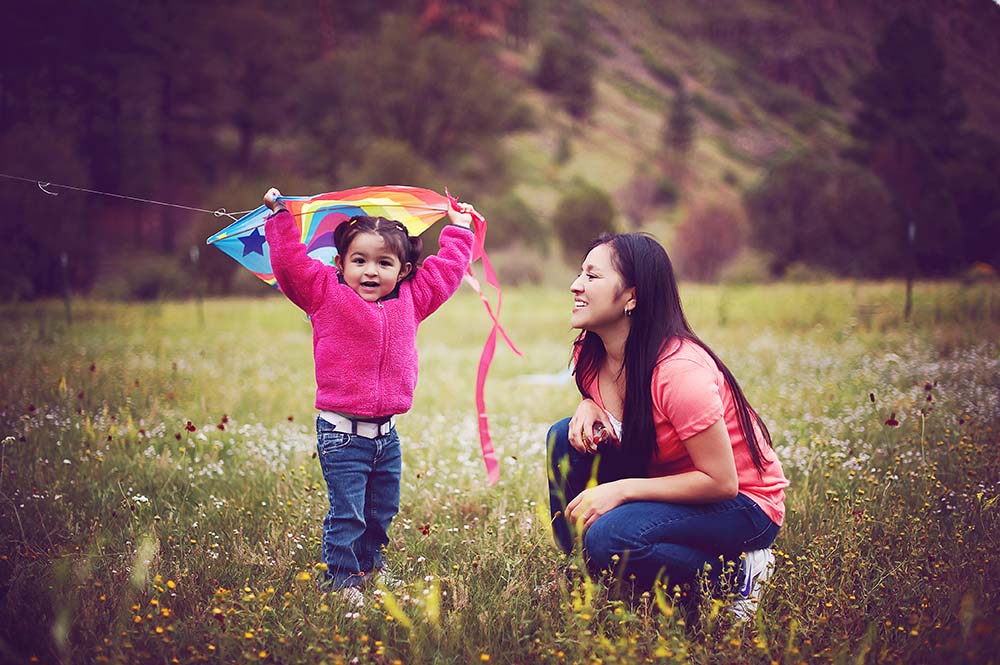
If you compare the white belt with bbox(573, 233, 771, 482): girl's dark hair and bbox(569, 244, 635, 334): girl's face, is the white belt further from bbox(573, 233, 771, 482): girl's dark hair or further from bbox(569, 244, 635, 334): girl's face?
bbox(573, 233, 771, 482): girl's dark hair

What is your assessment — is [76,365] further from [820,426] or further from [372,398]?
[820,426]

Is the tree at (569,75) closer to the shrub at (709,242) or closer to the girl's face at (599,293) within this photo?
the shrub at (709,242)

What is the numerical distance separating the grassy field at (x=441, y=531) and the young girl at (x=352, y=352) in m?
0.31

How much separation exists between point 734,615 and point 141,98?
34.0 metres

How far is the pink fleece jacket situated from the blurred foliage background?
835 cm

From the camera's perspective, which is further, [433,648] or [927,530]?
[927,530]

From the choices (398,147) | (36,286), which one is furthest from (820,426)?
(398,147)

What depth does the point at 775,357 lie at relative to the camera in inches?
330

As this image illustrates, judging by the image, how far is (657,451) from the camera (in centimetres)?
295

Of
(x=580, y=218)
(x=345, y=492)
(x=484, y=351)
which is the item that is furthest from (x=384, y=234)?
(x=580, y=218)

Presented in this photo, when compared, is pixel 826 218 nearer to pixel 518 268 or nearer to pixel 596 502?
pixel 518 268

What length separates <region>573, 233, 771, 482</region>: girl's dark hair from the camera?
2881mm

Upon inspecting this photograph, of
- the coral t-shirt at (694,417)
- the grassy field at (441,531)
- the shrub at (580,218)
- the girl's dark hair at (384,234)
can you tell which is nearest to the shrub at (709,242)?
the shrub at (580,218)

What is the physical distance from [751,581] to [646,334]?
1096 mm
